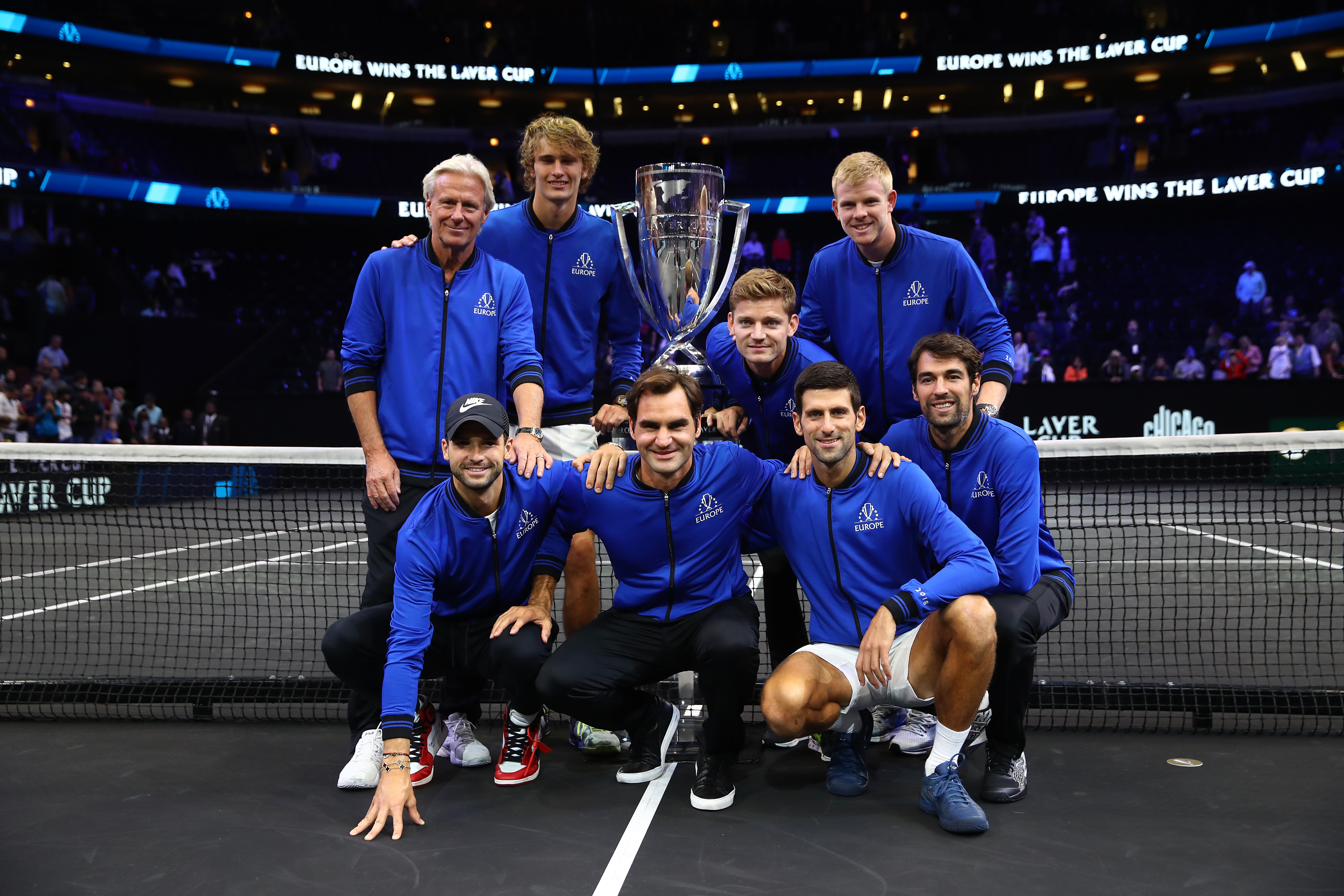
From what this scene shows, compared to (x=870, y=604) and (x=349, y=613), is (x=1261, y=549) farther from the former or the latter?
(x=349, y=613)

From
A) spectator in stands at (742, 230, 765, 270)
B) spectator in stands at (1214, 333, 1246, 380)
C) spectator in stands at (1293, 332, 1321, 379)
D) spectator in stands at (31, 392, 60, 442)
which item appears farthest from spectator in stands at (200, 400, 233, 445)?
spectator in stands at (1293, 332, 1321, 379)

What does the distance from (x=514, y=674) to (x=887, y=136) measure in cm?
2978

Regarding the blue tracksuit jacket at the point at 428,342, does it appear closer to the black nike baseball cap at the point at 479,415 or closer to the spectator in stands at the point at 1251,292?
the black nike baseball cap at the point at 479,415

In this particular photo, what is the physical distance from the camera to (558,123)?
4699 millimetres

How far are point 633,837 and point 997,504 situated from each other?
1983mm

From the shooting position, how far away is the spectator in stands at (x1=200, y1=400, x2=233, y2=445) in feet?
58.7

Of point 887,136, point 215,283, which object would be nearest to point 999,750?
point 215,283

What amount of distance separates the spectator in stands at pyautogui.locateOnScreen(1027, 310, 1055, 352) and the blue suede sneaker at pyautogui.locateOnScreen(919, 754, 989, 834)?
19607mm

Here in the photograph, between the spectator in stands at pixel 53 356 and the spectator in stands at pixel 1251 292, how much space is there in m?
23.8

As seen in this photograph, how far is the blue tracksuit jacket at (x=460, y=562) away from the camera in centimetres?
397

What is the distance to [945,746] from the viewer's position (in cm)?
398

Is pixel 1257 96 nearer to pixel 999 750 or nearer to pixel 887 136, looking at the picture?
pixel 887 136

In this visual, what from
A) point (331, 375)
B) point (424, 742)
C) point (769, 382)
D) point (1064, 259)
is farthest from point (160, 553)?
point (1064, 259)

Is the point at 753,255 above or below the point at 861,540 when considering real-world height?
above
